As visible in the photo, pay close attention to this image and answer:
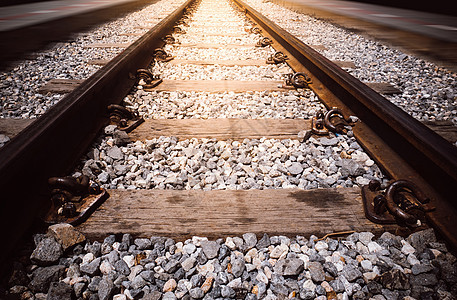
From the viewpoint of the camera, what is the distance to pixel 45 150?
1311 millimetres

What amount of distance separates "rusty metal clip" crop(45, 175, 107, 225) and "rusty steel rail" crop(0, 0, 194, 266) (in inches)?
2.4

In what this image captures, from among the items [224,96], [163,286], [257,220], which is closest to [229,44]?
[224,96]

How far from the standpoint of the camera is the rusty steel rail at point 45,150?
1065 mm

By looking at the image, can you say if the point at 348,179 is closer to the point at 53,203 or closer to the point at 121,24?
the point at 53,203

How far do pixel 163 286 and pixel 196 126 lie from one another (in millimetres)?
1156

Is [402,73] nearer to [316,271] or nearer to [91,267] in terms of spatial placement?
[316,271]

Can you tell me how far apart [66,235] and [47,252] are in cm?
8

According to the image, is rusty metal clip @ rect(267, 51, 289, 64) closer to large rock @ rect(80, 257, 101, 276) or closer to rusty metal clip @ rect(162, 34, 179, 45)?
rusty metal clip @ rect(162, 34, 179, 45)

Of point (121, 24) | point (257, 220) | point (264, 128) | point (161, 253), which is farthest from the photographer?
point (121, 24)

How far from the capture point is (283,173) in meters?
1.54

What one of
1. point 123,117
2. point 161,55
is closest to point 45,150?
point 123,117

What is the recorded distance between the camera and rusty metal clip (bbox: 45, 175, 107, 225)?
3.83 ft

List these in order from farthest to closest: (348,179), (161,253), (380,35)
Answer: (380,35)
(348,179)
(161,253)

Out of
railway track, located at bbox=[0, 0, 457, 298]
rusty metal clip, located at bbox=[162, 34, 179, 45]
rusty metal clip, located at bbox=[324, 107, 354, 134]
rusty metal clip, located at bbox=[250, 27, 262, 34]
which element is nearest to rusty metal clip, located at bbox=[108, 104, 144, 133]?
A: railway track, located at bbox=[0, 0, 457, 298]
